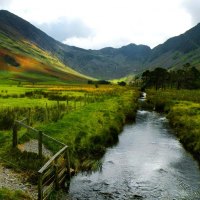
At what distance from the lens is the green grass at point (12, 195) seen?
65.8ft

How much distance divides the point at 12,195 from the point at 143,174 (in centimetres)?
1419

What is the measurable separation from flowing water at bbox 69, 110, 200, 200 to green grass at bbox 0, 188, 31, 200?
15.0 feet

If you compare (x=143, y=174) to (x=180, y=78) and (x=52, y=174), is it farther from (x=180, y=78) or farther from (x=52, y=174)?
(x=180, y=78)

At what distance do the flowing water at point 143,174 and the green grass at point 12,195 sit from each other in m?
4.59

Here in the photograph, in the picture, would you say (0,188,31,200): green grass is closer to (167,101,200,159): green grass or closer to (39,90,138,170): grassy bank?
(39,90,138,170): grassy bank

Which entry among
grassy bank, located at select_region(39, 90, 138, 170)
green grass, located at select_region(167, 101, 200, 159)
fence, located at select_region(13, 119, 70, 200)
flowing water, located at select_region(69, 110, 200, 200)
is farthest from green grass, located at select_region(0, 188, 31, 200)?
green grass, located at select_region(167, 101, 200, 159)

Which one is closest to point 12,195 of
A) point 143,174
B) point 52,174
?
point 52,174

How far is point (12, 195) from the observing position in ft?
67.3

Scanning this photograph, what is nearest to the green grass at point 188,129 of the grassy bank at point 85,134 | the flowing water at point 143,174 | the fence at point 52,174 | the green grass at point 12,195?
the flowing water at point 143,174

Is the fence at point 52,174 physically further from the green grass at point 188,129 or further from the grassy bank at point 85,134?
the green grass at point 188,129

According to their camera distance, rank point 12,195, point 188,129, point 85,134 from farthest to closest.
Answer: point 188,129 → point 85,134 → point 12,195

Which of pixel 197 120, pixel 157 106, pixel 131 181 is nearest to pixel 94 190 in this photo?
pixel 131 181

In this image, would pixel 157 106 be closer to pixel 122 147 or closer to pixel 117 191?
pixel 122 147

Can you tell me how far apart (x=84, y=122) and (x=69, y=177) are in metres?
16.5
